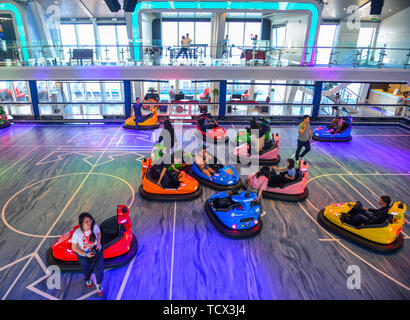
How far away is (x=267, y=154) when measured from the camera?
960cm

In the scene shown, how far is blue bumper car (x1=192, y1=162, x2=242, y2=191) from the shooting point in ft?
25.6

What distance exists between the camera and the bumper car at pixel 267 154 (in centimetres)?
960

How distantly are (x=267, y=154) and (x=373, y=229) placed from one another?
14.9ft

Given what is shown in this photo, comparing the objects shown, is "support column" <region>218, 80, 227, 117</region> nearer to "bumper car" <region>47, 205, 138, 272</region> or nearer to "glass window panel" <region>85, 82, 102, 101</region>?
"bumper car" <region>47, 205, 138, 272</region>

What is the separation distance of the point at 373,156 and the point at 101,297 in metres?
10.5

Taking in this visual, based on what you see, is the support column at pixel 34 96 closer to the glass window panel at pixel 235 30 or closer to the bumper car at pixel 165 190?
the bumper car at pixel 165 190

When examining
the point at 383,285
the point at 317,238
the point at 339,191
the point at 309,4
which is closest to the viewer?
the point at 383,285

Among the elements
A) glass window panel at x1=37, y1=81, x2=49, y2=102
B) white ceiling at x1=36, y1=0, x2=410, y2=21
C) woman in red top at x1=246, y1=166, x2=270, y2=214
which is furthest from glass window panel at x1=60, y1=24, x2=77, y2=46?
woman in red top at x1=246, y1=166, x2=270, y2=214

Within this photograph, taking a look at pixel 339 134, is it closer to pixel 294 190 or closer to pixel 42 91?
pixel 294 190

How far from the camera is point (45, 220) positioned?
21.0 ft

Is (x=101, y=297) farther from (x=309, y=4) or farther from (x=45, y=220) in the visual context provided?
(x=309, y=4)

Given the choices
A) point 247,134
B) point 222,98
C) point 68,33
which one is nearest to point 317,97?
point 222,98

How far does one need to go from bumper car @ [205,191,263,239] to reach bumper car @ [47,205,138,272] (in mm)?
1940
